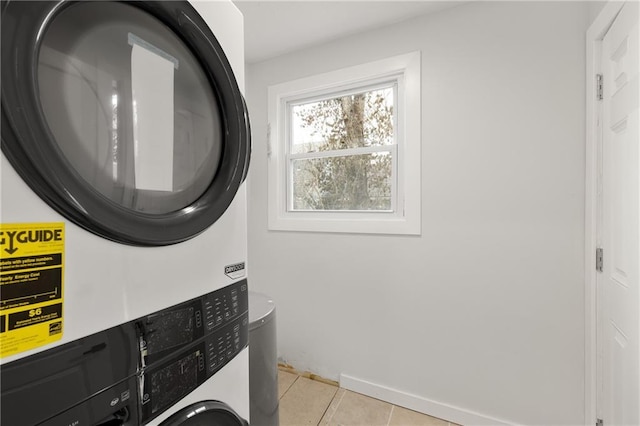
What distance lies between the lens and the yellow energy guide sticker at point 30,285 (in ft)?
1.20

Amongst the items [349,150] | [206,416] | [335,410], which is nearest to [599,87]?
[349,150]

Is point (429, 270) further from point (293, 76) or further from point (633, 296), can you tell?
point (293, 76)

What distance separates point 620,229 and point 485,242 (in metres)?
0.57

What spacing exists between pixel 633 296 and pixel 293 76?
88.1 inches

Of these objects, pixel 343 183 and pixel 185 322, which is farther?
pixel 343 183

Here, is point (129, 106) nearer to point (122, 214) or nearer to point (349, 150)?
point (122, 214)

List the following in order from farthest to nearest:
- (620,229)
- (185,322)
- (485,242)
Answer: (485,242) < (620,229) < (185,322)

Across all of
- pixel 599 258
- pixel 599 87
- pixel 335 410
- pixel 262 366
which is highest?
pixel 599 87

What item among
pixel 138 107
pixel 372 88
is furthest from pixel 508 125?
pixel 138 107

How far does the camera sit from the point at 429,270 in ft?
5.88

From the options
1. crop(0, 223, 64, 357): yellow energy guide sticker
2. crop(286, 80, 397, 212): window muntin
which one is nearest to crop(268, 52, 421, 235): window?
crop(286, 80, 397, 212): window muntin

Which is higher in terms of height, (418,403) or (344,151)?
(344,151)

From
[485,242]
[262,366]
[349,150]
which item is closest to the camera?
[262,366]

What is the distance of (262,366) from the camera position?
1035 millimetres
